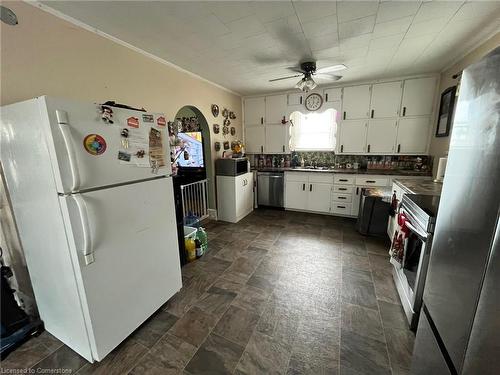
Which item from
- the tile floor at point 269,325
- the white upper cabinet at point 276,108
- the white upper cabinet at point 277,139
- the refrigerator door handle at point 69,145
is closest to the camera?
the refrigerator door handle at point 69,145

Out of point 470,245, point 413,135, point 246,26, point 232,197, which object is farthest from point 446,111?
point 232,197

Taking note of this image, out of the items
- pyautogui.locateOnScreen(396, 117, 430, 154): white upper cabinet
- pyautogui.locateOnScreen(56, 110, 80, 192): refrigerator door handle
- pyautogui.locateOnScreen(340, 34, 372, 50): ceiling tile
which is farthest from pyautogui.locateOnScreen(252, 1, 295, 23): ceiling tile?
pyautogui.locateOnScreen(396, 117, 430, 154): white upper cabinet

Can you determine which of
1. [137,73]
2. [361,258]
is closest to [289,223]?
[361,258]

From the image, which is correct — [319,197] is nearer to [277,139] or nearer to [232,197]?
[277,139]

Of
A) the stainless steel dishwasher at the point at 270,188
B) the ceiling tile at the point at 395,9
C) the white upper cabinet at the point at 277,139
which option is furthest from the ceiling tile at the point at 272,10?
the stainless steel dishwasher at the point at 270,188

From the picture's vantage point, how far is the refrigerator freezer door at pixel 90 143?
106cm

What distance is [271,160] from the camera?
4.79 m

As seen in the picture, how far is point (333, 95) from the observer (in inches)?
153

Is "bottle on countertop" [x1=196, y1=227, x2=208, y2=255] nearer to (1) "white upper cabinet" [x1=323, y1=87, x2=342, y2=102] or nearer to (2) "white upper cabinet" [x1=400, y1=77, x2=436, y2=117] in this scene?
(1) "white upper cabinet" [x1=323, y1=87, x2=342, y2=102]

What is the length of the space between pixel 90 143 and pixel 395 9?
94.9 inches

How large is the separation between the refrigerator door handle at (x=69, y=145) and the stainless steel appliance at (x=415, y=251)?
2.19 meters

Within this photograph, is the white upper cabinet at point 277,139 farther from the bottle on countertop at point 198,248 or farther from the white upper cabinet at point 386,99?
the bottle on countertop at point 198,248

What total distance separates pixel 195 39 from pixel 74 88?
3.84 feet

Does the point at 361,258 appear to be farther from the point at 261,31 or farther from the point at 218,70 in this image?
the point at 218,70
